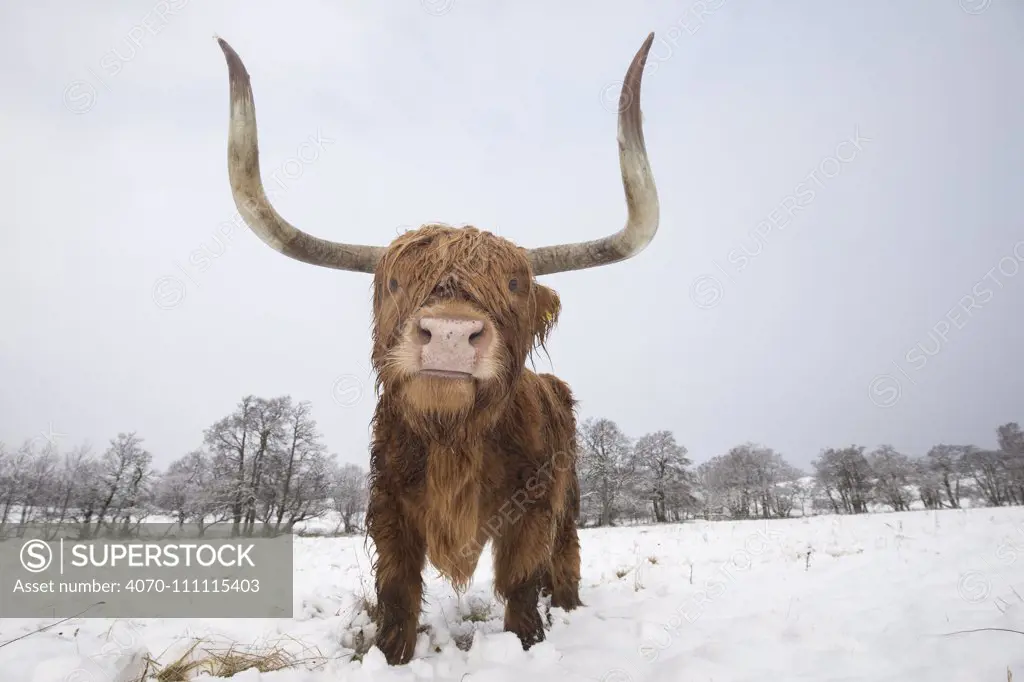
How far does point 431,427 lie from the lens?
2.49 meters

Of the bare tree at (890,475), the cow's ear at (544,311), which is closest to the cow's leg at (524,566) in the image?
the cow's ear at (544,311)

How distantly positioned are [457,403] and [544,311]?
1177 millimetres

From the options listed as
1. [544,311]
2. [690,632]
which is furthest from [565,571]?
[544,311]

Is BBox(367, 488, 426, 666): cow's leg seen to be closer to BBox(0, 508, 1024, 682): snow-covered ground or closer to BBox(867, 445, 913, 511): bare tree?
BBox(0, 508, 1024, 682): snow-covered ground

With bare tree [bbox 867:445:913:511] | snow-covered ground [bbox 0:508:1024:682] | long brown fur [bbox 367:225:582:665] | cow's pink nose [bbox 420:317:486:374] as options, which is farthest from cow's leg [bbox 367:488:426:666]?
bare tree [bbox 867:445:913:511]

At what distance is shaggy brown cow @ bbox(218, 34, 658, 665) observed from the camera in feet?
7.91

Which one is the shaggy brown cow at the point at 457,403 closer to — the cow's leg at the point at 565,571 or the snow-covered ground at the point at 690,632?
the snow-covered ground at the point at 690,632

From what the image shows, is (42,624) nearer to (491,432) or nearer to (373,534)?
(373,534)

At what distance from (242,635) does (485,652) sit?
5.25ft

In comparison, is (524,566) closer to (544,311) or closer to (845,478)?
(544,311)

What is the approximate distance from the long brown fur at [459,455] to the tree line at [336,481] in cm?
51

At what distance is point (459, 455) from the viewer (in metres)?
→ 2.68

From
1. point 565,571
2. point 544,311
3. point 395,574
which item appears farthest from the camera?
point 565,571

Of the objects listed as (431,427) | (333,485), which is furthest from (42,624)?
(333,485)
